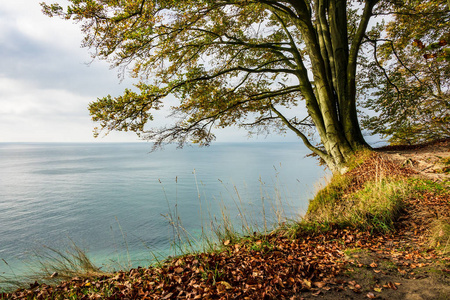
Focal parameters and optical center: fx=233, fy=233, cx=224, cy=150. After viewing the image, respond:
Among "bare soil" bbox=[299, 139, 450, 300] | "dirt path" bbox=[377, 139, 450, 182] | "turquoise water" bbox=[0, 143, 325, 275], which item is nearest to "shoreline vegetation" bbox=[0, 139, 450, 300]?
"bare soil" bbox=[299, 139, 450, 300]

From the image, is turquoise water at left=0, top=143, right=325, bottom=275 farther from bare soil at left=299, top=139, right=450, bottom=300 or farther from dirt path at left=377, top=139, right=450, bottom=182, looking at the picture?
bare soil at left=299, top=139, right=450, bottom=300

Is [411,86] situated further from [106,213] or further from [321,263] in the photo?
[106,213]

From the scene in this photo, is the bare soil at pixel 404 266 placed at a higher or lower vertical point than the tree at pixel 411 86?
lower

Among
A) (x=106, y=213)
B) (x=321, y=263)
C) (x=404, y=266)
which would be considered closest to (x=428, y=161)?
(x=404, y=266)

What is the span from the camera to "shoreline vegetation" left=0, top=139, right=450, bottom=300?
100 inches

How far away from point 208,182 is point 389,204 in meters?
25.2

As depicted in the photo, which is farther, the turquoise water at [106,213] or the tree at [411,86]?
the turquoise water at [106,213]

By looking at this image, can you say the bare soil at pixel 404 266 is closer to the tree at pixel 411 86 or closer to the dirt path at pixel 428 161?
the dirt path at pixel 428 161

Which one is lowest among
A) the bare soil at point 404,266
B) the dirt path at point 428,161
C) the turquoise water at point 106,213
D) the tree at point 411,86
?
the turquoise water at point 106,213

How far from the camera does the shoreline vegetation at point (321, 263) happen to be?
2.54m

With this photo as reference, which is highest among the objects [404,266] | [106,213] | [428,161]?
[428,161]

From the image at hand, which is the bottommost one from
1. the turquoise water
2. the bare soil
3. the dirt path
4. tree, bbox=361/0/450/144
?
the turquoise water

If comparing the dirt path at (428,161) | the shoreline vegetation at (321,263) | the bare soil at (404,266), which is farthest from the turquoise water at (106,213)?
the bare soil at (404,266)

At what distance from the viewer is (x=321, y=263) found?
9.86 feet
